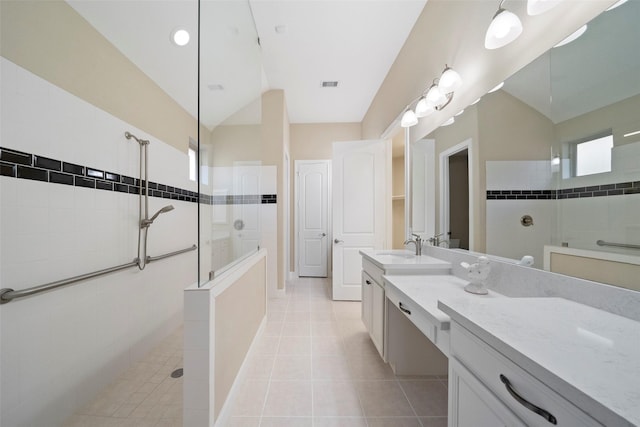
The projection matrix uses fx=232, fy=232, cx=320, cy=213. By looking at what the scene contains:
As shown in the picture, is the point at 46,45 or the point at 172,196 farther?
the point at 172,196

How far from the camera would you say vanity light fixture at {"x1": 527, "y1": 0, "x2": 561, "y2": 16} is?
90 cm

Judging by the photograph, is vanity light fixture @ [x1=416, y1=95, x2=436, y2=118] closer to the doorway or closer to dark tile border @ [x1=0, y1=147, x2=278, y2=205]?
the doorway

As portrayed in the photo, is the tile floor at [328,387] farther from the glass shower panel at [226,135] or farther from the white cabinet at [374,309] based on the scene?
the glass shower panel at [226,135]

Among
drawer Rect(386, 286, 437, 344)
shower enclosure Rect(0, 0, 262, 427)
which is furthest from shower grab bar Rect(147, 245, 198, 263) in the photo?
drawer Rect(386, 286, 437, 344)

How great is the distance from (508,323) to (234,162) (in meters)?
1.68

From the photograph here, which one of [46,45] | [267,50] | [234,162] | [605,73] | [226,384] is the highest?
[267,50]

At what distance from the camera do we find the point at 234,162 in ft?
5.47

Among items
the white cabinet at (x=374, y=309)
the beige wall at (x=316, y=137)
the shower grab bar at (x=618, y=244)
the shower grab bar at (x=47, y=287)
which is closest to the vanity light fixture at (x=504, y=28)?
the shower grab bar at (x=618, y=244)

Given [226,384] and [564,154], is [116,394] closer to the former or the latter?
[226,384]

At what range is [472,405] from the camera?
0.72 metres

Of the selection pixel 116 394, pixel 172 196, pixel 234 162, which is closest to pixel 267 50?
pixel 234 162

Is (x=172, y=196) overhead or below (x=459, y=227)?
overhead

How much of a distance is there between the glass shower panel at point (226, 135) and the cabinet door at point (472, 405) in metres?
1.15

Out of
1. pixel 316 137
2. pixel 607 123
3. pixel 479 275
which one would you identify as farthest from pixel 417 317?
pixel 316 137
